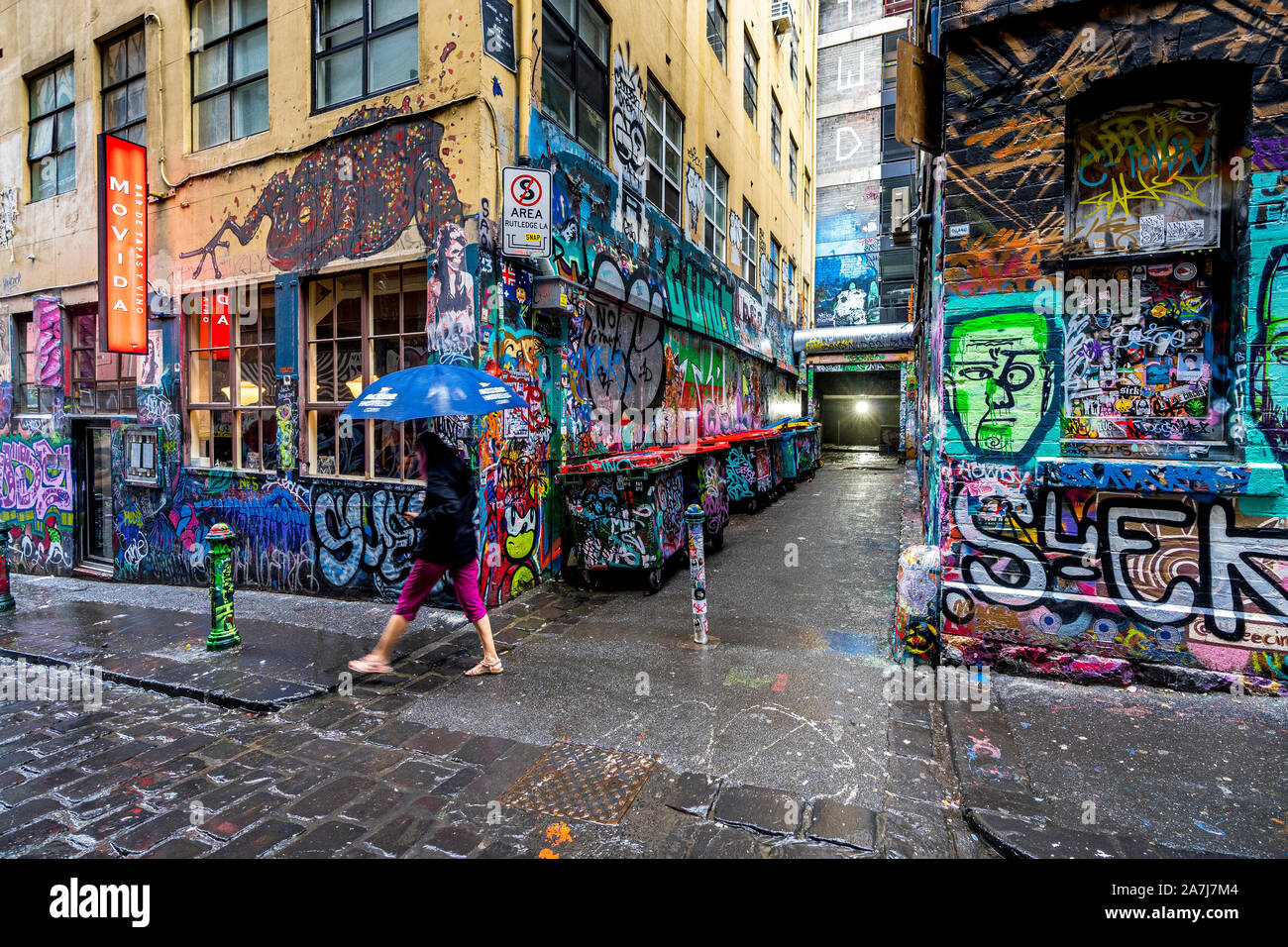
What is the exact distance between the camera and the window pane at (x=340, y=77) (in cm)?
708

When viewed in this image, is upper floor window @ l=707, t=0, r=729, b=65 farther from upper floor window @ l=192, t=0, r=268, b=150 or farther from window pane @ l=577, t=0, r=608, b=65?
upper floor window @ l=192, t=0, r=268, b=150

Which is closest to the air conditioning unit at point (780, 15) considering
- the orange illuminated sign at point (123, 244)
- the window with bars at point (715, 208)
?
the window with bars at point (715, 208)

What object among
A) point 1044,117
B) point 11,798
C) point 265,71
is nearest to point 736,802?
point 11,798

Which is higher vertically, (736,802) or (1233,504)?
(1233,504)

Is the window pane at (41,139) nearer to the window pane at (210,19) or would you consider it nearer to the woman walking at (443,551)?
the window pane at (210,19)

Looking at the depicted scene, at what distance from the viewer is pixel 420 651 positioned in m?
5.45

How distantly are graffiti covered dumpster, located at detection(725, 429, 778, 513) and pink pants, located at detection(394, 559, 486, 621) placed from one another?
7357mm

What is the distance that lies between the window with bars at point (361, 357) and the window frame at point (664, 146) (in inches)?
201

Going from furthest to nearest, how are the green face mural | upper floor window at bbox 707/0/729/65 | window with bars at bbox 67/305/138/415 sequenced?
upper floor window at bbox 707/0/729/65, window with bars at bbox 67/305/138/415, the green face mural

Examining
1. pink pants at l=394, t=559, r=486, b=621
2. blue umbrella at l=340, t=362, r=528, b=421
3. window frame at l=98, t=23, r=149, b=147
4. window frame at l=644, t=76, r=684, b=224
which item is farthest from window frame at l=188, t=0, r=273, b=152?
pink pants at l=394, t=559, r=486, b=621

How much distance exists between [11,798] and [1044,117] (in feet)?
24.6

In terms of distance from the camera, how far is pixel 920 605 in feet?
16.3

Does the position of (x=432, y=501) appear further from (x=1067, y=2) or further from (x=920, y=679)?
(x=1067, y=2)

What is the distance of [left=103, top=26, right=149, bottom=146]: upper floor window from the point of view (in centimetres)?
900
